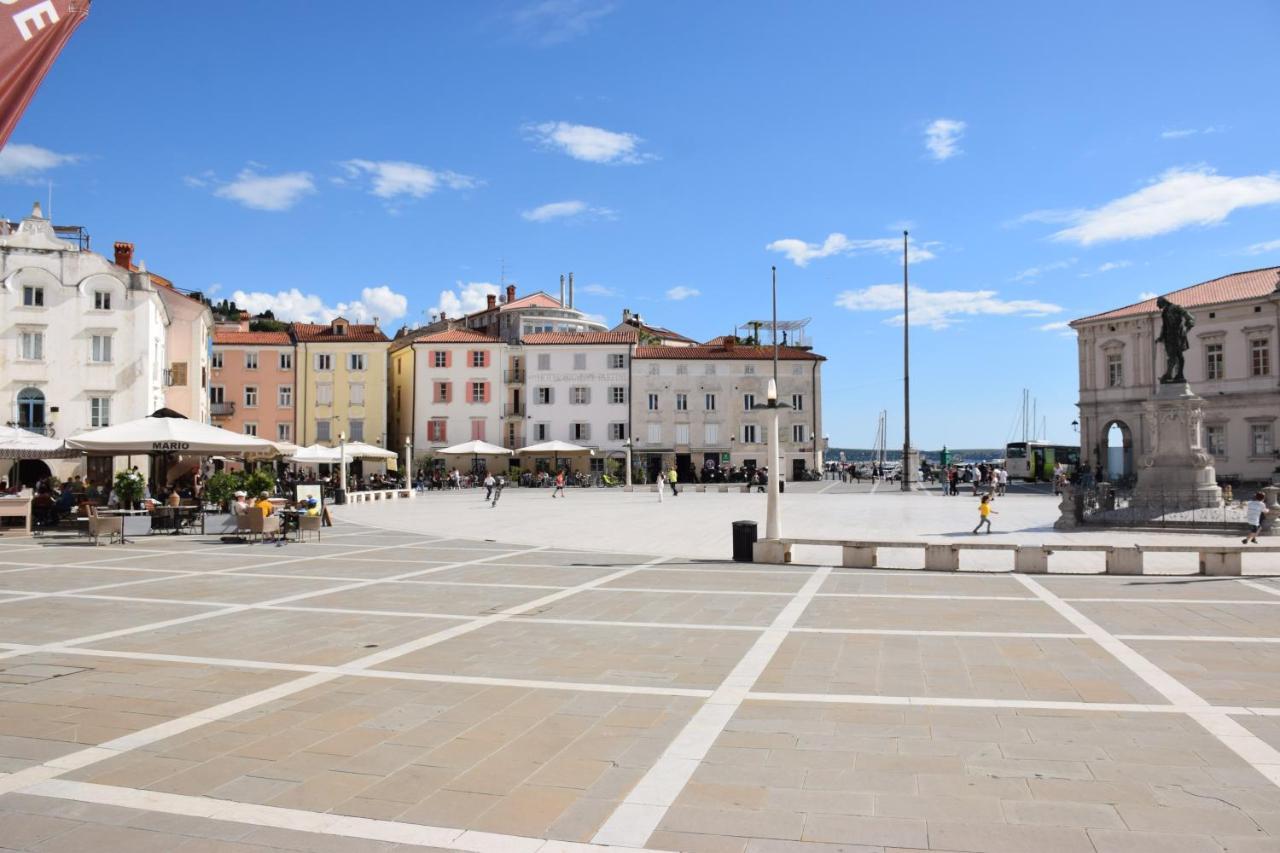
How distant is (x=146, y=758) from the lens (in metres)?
5.44

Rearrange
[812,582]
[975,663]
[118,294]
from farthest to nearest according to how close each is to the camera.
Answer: [118,294]
[812,582]
[975,663]

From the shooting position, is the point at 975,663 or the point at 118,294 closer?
the point at 975,663

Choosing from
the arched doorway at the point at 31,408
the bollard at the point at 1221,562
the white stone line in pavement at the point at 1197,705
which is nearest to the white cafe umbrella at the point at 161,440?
the white stone line in pavement at the point at 1197,705

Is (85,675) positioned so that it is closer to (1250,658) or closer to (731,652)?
(731,652)

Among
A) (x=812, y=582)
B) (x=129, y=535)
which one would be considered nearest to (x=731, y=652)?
(x=812, y=582)

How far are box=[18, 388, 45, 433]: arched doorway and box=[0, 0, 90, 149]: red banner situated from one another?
134ft

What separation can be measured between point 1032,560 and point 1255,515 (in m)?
11.2

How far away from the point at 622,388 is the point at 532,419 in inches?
278

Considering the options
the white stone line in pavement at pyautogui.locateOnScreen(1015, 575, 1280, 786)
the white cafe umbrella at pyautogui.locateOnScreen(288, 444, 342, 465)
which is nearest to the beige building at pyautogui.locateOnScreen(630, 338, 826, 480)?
the white cafe umbrella at pyautogui.locateOnScreen(288, 444, 342, 465)

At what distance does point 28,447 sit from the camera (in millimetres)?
20406

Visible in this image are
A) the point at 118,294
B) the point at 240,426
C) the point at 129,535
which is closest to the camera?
the point at 129,535

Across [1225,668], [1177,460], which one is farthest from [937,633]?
[1177,460]

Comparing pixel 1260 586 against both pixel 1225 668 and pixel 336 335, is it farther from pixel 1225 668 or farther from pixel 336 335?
pixel 336 335

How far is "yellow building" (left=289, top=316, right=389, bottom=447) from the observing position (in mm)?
63500
